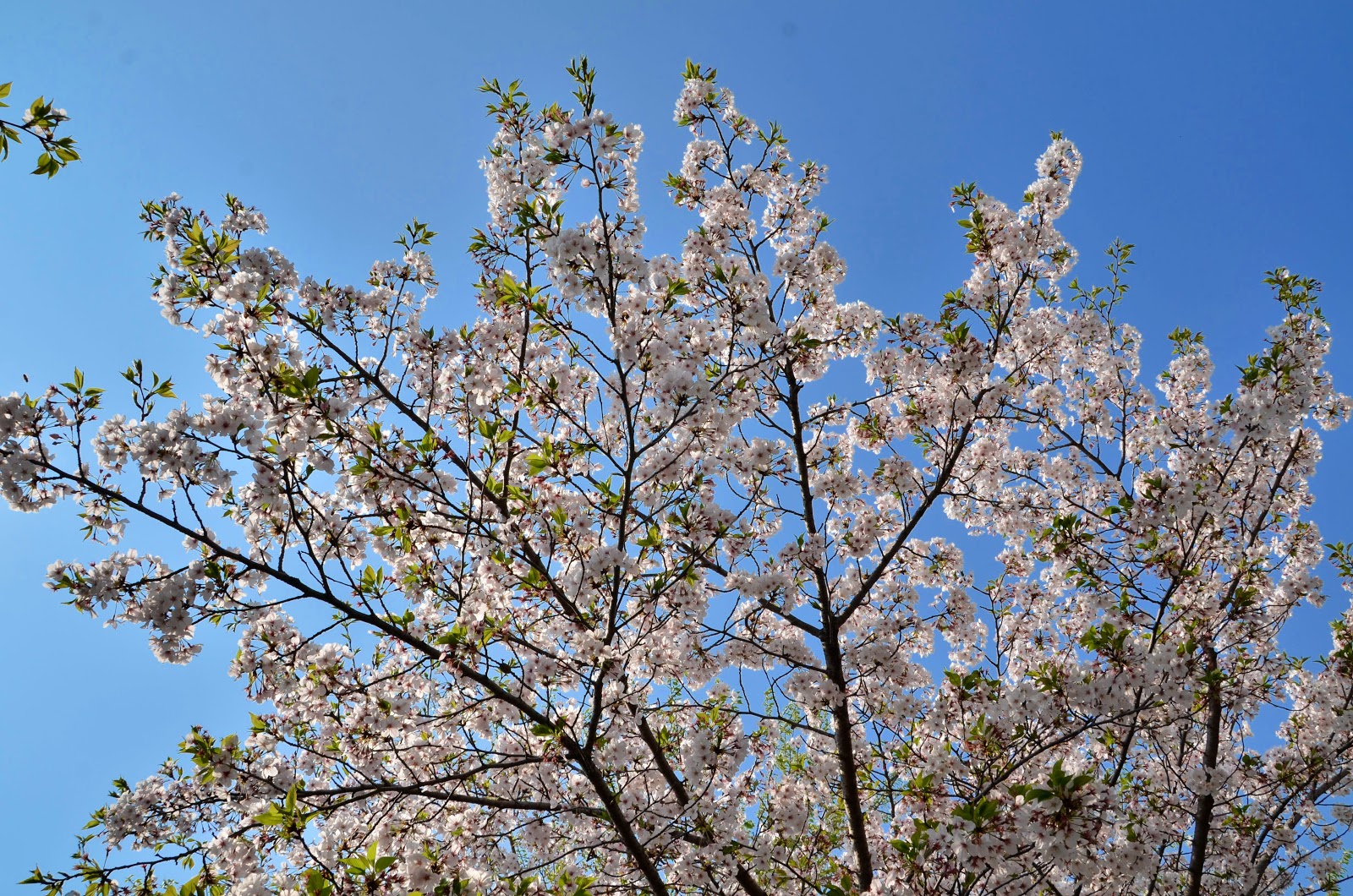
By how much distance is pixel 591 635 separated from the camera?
4.77 meters

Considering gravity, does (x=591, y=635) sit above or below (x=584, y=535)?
below

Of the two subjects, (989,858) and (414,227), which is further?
(414,227)

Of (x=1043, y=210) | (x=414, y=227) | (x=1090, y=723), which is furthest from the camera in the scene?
(x=1043, y=210)

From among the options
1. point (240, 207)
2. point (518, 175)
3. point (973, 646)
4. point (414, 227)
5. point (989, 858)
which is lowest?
point (989, 858)

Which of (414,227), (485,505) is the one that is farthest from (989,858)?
(414,227)

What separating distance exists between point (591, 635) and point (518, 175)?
3.26 metres

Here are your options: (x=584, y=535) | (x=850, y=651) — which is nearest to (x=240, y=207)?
(x=584, y=535)

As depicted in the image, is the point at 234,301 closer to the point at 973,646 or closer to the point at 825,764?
the point at 825,764

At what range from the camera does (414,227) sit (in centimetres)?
622

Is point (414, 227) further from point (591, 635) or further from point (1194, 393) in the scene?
point (1194, 393)

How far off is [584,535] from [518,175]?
261 centimetres

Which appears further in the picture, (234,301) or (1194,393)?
(1194,393)

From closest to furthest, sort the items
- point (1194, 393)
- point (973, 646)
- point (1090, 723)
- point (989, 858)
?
point (989, 858)
point (1090, 723)
point (973, 646)
point (1194, 393)

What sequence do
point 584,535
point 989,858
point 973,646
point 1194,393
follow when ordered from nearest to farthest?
1. point 989,858
2. point 584,535
3. point 973,646
4. point 1194,393
